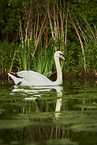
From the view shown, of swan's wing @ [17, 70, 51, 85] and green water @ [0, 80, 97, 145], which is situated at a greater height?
swan's wing @ [17, 70, 51, 85]

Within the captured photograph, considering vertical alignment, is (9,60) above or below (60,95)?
above

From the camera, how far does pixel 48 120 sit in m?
6.57

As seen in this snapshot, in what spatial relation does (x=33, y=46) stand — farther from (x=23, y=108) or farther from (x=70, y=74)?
(x=23, y=108)

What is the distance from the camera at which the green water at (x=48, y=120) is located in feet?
17.2

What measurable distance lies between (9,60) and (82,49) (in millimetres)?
3258

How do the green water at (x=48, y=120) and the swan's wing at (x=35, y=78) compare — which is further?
the swan's wing at (x=35, y=78)

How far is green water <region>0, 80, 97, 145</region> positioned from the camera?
17.2 feet

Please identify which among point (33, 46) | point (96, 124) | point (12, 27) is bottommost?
point (96, 124)

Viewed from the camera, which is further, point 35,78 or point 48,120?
point 35,78

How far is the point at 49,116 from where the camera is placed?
700 cm

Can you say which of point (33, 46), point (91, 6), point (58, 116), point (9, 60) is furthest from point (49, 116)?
point (91, 6)

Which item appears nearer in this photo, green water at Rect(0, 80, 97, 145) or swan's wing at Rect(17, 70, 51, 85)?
green water at Rect(0, 80, 97, 145)

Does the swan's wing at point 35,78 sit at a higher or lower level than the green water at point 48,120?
higher

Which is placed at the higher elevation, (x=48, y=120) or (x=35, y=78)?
(x=35, y=78)
